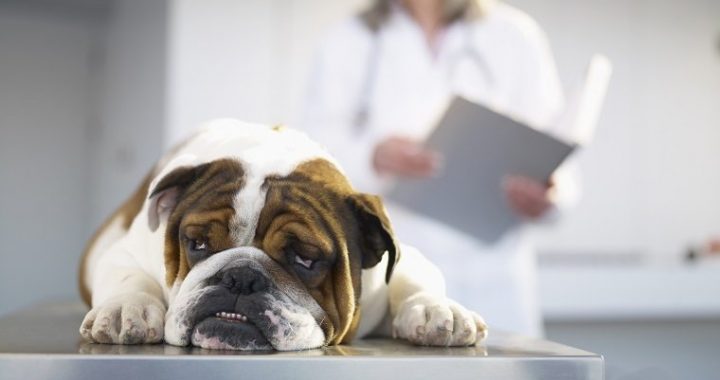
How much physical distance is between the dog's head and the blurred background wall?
1.93 meters

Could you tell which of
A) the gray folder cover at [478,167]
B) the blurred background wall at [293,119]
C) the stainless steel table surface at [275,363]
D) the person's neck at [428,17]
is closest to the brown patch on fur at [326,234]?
the stainless steel table surface at [275,363]

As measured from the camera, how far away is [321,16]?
365 cm

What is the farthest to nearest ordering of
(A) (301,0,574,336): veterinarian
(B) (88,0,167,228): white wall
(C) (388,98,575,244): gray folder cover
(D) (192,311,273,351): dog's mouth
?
(B) (88,0,167,228): white wall → (A) (301,0,574,336): veterinarian → (C) (388,98,575,244): gray folder cover → (D) (192,311,273,351): dog's mouth

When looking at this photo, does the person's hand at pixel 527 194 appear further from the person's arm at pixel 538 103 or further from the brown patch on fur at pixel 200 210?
the brown patch on fur at pixel 200 210

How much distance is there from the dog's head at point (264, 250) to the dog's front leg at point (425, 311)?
0.18 feet

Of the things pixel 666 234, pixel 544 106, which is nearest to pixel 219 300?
pixel 544 106

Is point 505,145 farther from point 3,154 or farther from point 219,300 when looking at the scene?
point 3,154

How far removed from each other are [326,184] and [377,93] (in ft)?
4.50

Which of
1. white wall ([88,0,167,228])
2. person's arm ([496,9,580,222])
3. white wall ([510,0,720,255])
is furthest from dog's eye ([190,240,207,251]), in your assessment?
white wall ([510,0,720,255])

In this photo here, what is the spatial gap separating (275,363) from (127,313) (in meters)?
0.22

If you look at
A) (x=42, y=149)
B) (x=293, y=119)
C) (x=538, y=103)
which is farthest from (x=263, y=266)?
(x=42, y=149)

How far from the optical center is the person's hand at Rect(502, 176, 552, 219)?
1854 millimetres

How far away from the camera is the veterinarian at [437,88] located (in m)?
2.17

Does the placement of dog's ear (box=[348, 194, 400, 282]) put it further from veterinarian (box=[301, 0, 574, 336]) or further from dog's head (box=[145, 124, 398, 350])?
veterinarian (box=[301, 0, 574, 336])
